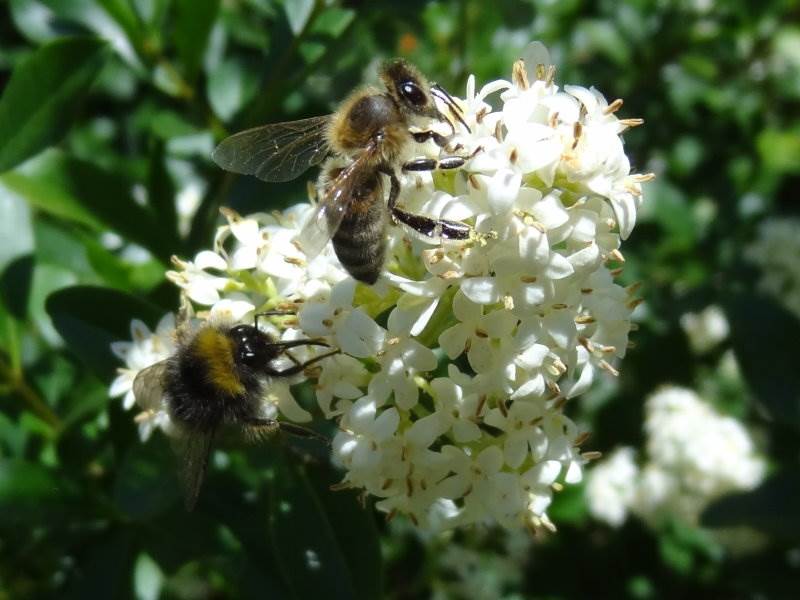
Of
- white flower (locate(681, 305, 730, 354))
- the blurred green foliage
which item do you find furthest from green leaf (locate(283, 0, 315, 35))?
white flower (locate(681, 305, 730, 354))

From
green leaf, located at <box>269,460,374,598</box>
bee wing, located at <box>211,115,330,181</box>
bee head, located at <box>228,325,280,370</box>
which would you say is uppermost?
bee wing, located at <box>211,115,330,181</box>

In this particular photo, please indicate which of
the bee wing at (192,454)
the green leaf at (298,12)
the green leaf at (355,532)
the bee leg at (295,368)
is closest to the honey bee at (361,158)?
the bee leg at (295,368)

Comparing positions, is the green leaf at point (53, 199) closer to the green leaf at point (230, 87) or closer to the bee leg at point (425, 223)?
the green leaf at point (230, 87)

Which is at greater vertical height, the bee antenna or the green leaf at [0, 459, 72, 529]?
the bee antenna

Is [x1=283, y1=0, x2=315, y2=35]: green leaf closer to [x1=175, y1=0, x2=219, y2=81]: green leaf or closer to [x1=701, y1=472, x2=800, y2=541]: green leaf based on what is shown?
[x1=175, y1=0, x2=219, y2=81]: green leaf

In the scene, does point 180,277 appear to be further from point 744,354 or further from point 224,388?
point 744,354

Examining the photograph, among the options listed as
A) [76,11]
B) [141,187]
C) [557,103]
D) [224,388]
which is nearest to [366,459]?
[224,388]
